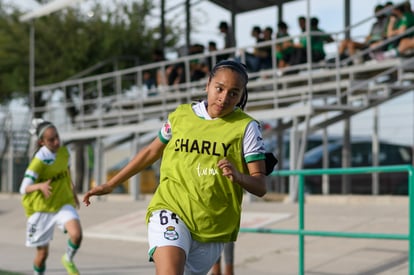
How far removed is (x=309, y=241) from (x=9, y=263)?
387 centimetres

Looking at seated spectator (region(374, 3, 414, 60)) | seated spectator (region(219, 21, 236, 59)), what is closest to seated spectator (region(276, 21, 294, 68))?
seated spectator (region(219, 21, 236, 59))

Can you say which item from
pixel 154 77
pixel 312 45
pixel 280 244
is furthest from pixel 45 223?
pixel 154 77

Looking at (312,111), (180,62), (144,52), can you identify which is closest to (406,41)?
(312,111)

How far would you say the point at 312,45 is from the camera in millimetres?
16812

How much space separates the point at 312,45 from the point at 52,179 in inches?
316

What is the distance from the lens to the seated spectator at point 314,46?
55.3 feet

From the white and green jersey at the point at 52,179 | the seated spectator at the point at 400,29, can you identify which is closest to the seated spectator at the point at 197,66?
the seated spectator at the point at 400,29

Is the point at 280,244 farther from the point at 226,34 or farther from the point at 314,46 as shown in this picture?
the point at 226,34

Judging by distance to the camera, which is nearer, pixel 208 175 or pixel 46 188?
pixel 208 175

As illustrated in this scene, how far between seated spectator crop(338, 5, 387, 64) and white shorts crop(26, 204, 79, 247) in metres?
7.86

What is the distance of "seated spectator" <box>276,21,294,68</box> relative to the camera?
1741 centimetres

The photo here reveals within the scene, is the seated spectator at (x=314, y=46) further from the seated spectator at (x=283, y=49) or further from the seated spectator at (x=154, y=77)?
the seated spectator at (x=154, y=77)

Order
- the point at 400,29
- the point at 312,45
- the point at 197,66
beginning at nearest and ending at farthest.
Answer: the point at 400,29
the point at 312,45
the point at 197,66

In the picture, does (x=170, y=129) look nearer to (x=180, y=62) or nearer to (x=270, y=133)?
(x=270, y=133)
